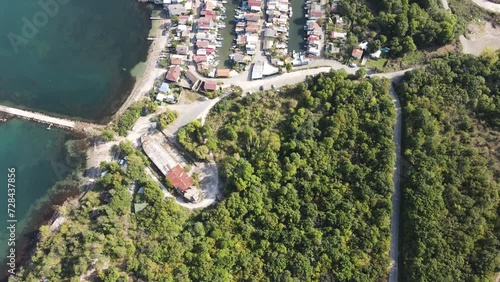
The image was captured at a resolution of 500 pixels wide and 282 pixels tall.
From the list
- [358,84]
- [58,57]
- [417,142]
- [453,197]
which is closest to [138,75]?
[58,57]

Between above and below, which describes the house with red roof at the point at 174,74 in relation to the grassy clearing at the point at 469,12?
below

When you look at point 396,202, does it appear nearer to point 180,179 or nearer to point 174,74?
point 180,179

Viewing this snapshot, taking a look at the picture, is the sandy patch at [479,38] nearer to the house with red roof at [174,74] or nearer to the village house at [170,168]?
the house with red roof at [174,74]

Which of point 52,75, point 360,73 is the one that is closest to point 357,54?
point 360,73

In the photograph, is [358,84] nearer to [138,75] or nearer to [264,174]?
[264,174]

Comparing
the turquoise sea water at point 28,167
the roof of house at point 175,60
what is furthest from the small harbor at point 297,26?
the turquoise sea water at point 28,167

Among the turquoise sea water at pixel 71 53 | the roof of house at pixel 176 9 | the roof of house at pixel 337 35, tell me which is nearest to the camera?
the turquoise sea water at pixel 71 53

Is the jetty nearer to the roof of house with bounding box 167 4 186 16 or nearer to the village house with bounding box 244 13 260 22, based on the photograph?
the roof of house with bounding box 167 4 186 16
